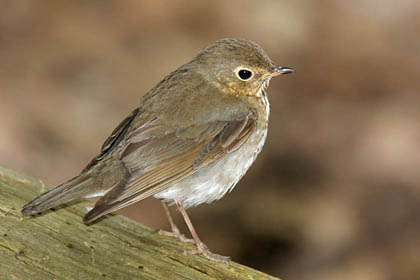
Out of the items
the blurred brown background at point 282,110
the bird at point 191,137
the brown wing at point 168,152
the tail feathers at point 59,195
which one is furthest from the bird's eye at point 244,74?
the blurred brown background at point 282,110

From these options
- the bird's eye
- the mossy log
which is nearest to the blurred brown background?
the bird's eye

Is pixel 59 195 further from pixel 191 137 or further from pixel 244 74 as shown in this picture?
pixel 244 74

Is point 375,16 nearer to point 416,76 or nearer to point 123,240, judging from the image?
point 416,76

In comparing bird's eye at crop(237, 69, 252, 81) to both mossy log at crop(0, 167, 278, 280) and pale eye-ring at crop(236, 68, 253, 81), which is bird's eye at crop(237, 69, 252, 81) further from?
mossy log at crop(0, 167, 278, 280)

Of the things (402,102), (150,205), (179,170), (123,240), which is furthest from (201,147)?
(402,102)

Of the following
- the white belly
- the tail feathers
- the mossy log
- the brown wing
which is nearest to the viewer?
the mossy log

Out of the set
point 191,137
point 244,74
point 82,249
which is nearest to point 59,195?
point 82,249
